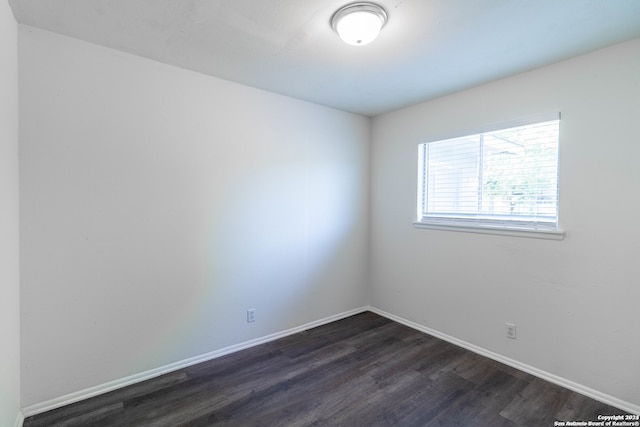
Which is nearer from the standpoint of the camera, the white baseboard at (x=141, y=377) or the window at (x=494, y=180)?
the white baseboard at (x=141, y=377)

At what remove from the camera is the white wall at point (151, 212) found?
1.94 m

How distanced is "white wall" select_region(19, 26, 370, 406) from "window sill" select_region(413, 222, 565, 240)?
1213 millimetres

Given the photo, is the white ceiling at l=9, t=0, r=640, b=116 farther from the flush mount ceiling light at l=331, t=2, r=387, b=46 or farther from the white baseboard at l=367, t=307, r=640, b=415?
the white baseboard at l=367, t=307, r=640, b=415

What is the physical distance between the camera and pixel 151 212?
2322mm

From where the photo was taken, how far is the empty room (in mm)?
1839

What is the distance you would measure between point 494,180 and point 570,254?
812mm

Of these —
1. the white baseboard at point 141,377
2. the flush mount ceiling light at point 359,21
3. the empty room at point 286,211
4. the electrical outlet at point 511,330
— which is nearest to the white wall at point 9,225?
the empty room at point 286,211

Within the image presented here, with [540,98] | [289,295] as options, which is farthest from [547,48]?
[289,295]

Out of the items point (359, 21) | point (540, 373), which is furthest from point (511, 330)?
point (359, 21)

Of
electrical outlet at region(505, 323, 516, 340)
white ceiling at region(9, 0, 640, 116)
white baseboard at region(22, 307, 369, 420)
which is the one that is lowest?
white baseboard at region(22, 307, 369, 420)

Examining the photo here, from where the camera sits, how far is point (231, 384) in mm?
2279

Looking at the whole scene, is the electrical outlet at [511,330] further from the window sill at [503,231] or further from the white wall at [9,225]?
the white wall at [9,225]

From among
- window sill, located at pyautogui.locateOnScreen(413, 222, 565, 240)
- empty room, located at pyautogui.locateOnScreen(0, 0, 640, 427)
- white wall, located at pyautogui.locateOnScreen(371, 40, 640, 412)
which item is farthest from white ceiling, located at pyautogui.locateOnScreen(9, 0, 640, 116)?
window sill, located at pyautogui.locateOnScreen(413, 222, 565, 240)

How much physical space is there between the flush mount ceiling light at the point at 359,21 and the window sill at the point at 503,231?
1916mm
